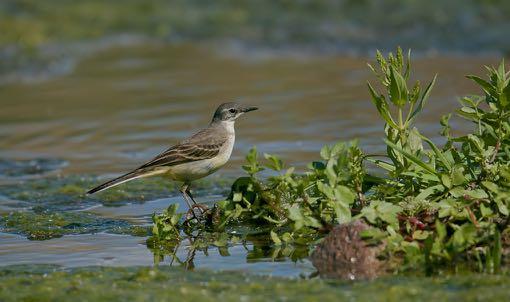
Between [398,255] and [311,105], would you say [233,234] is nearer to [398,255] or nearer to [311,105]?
[398,255]

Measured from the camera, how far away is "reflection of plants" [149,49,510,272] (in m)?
7.09

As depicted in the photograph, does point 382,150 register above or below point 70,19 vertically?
below

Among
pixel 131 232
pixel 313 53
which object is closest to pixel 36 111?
pixel 313 53

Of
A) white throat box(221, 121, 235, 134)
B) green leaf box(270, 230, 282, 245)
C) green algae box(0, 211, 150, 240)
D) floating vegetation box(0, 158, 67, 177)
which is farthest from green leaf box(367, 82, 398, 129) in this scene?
floating vegetation box(0, 158, 67, 177)

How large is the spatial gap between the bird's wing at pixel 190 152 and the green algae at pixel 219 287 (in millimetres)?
2609

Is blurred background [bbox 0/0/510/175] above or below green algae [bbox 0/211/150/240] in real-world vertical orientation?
above

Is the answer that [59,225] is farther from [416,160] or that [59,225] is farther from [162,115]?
[162,115]

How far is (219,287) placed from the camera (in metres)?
6.89

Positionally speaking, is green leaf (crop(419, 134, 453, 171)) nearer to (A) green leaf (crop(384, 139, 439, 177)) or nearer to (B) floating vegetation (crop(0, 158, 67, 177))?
(A) green leaf (crop(384, 139, 439, 177))

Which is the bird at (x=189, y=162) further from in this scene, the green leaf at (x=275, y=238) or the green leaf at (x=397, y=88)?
the green leaf at (x=397, y=88)

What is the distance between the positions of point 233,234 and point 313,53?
10146 millimetres

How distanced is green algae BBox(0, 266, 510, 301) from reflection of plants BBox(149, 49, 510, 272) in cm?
36

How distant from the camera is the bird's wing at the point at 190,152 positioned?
32.8ft

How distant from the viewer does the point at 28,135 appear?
14.2 meters
